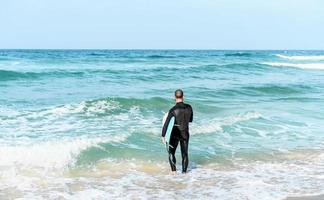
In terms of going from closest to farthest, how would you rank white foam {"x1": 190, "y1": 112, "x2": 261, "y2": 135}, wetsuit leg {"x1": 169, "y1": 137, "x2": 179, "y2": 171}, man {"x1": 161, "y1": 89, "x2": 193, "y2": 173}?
man {"x1": 161, "y1": 89, "x2": 193, "y2": 173} → wetsuit leg {"x1": 169, "y1": 137, "x2": 179, "y2": 171} → white foam {"x1": 190, "y1": 112, "x2": 261, "y2": 135}


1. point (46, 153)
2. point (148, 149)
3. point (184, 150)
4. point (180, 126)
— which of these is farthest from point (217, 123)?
point (46, 153)

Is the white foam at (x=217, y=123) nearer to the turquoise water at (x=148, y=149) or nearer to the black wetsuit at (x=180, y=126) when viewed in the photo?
the turquoise water at (x=148, y=149)

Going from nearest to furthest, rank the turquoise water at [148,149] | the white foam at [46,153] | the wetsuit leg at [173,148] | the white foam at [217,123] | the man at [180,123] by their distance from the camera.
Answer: the turquoise water at [148,149], the man at [180,123], the wetsuit leg at [173,148], the white foam at [46,153], the white foam at [217,123]

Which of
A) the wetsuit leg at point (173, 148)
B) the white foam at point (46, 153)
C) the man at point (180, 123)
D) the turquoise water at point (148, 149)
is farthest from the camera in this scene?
the white foam at point (46, 153)

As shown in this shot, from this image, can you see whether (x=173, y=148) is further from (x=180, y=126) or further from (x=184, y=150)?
(x=180, y=126)

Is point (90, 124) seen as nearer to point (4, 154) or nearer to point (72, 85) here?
point (4, 154)

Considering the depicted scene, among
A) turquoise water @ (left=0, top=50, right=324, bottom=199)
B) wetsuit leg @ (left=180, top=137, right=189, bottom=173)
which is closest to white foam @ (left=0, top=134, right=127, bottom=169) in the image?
turquoise water @ (left=0, top=50, right=324, bottom=199)

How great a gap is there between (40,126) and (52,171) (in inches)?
173

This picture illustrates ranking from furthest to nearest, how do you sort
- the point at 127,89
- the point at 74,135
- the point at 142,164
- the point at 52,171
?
the point at 127,89 → the point at 74,135 → the point at 142,164 → the point at 52,171

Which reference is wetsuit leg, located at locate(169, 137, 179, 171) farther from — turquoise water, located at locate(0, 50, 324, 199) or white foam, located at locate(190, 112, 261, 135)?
white foam, located at locate(190, 112, 261, 135)

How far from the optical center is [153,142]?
39.9 feet

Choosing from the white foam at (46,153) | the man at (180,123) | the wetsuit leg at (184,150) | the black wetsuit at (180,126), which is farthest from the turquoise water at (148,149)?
the man at (180,123)

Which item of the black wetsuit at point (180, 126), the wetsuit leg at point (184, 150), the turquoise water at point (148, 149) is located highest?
the black wetsuit at point (180, 126)

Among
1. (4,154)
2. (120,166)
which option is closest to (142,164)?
(120,166)
